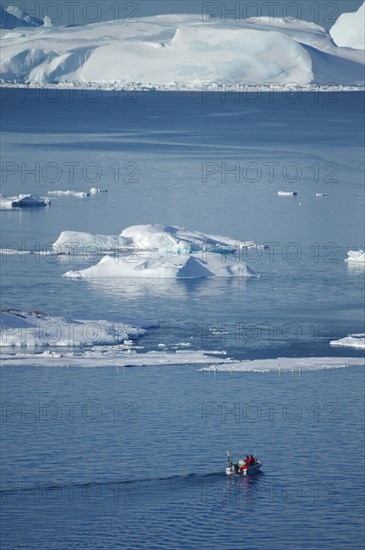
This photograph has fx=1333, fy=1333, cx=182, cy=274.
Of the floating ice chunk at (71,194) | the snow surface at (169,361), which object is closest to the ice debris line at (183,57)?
Result: the floating ice chunk at (71,194)

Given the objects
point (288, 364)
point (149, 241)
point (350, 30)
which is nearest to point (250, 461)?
point (288, 364)

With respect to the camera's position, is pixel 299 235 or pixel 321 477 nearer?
pixel 321 477

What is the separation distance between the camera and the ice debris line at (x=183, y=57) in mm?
131250

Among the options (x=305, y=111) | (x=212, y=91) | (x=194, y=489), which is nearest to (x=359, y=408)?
(x=194, y=489)

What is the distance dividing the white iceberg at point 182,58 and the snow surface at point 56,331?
104135mm

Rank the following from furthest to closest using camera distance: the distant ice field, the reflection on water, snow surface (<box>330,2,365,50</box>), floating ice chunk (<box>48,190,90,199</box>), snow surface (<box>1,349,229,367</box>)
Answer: snow surface (<box>330,2,365,50</box>) → floating ice chunk (<box>48,190,90,199</box>) → the reflection on water → the distant ice field → snow surface (<box>1,349,229,367</box>)

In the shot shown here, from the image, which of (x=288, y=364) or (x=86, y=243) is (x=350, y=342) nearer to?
(x=288, y=364)

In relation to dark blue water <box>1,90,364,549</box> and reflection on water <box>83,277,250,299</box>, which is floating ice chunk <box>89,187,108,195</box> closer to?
dark blue water <box>1,90,364,549</box>

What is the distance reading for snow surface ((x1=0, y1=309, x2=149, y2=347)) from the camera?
24.6 m

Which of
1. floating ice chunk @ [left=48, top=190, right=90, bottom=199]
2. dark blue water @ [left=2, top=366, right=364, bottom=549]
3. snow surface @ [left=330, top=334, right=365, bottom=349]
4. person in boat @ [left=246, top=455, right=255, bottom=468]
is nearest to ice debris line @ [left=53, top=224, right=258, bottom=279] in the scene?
snow surface @ [left=330, top=334, right=365, bottom=349]

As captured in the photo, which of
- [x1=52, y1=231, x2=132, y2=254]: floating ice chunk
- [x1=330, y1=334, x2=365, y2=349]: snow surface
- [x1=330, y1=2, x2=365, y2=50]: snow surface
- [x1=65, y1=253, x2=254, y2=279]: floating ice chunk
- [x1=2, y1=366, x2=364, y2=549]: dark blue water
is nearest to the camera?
[x1=2, y1=366, x2=364, y2=549]: dark blue water

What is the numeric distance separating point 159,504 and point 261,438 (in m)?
3.00

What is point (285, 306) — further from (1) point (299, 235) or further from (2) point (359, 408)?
(1) point (299, 235)

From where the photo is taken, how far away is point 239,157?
67.0 metres
